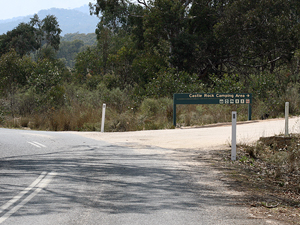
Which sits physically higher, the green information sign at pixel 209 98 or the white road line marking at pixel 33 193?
the green information sign at pixel 209 98

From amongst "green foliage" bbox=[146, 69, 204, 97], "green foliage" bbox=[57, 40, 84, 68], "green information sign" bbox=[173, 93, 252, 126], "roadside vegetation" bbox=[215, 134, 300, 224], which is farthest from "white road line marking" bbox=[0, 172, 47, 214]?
"green foliage" bbox=[57, 40, 84, 68]

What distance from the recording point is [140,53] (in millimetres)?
37875

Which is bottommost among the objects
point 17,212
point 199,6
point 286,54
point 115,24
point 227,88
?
point 17,212

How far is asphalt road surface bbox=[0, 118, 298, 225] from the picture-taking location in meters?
4.93

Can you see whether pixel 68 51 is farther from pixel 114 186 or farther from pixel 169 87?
pixel 114 186

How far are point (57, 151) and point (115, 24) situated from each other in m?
52.4

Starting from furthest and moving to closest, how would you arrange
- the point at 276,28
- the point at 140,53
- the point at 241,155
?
the point at 140,53
the point at 276,28
the point at 241,155

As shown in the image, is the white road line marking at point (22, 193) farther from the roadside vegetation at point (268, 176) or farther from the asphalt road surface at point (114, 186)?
the roadside vegetation at point (268, 176)

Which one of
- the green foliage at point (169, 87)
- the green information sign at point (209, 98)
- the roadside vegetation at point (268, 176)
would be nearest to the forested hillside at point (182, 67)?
the green foliage at point (169, 87)

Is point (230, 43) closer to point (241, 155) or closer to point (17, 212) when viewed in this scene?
point (241, 155)

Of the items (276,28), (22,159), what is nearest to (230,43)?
(276,28)

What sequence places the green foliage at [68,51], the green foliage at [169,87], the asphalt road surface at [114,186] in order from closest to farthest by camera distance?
the asphalt road surface at [114,186] < the green foliage at [169,87] < the green foliage at [68,51]

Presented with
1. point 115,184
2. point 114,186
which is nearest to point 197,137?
point 115,184

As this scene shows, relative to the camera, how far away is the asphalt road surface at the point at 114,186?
4.93m
